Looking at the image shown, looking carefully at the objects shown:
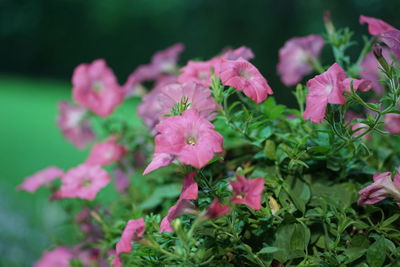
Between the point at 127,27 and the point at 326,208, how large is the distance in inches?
A: 227

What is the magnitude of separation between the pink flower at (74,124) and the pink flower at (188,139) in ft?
1.72

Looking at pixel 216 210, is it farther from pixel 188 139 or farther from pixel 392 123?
pixel 392 123

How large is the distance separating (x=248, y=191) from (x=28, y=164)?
5.65 feet

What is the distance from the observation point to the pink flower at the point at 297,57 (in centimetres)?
79

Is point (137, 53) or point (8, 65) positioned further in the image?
point (8, 65)

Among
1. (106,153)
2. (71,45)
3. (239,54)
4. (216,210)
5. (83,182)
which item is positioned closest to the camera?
(216,210)

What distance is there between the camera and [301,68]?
0.81 meters

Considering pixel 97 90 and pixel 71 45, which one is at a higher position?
pixel 71 45

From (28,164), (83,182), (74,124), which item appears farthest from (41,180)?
(28,164)

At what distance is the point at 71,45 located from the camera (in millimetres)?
6145

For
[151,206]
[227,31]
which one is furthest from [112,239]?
[227,31]

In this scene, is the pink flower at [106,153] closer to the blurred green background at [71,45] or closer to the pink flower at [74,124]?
the pink flower at [74,124]

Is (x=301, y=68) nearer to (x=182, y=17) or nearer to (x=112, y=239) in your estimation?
(x=112, y=239)

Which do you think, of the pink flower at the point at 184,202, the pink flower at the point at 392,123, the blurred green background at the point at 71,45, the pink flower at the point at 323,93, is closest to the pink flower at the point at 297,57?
the pink flower at the point at 392,123
